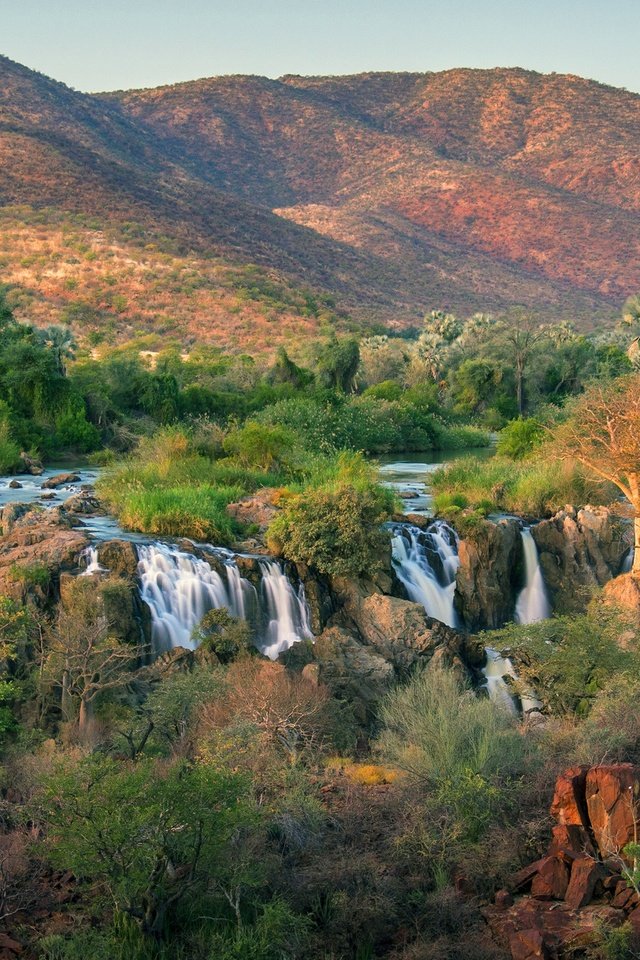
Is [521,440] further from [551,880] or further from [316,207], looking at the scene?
[316,207]

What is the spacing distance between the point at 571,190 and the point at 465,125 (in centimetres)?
3070

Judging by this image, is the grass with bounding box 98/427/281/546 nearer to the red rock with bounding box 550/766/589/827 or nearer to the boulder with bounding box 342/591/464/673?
the boulder with bounding box 342/591/464/673

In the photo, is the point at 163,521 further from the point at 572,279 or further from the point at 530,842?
the point at 572,279

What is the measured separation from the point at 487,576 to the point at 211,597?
6.31m

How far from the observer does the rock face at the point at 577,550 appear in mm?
22828

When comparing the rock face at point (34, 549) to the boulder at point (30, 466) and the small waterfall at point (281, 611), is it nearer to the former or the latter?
the small waterfall at point (281, 611)

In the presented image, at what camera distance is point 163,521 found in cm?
2134

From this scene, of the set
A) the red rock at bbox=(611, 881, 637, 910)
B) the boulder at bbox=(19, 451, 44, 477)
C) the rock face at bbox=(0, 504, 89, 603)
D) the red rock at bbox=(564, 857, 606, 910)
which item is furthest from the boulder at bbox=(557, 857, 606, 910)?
the boulder at bbox=(19, 451, 44, 477)

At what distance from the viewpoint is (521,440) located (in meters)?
35.1

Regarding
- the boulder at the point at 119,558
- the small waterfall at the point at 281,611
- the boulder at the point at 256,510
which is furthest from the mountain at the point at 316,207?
the boulder at the point at 119,558

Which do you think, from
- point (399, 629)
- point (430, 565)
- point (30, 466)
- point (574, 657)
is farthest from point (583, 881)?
point (30, 466)

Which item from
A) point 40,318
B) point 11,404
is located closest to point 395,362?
point 40,318

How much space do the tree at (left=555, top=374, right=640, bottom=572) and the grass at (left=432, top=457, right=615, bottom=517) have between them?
1.96 feet

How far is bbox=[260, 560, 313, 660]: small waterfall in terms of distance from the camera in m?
18.4
